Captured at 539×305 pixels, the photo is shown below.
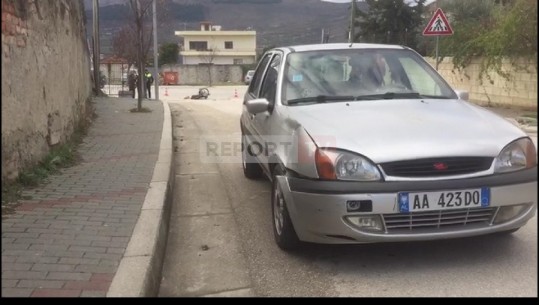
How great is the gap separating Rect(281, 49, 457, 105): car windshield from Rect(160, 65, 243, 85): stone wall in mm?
59131

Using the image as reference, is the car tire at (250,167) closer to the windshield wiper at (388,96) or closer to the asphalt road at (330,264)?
the asphalt road at (330,264)

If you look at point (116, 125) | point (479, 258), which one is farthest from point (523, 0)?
point (479, 258)

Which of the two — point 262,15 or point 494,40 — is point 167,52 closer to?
point 262,15

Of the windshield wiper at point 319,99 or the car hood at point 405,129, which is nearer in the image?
the car hood at point 405,129

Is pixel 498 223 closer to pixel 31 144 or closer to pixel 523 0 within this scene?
pixel 31 144

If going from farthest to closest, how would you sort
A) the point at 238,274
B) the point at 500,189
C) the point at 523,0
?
the point at 523,0, the point at 238,274, the point at 500,189

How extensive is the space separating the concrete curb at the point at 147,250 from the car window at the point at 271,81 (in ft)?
4.59

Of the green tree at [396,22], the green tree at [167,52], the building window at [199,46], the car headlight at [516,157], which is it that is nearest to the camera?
the car headlight at [516,157]

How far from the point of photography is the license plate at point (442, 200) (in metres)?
3.60

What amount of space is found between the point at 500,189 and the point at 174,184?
4142 millimetres

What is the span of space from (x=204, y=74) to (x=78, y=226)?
61.2 m

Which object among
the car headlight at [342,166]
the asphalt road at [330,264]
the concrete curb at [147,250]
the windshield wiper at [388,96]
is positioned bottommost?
the asphalt road at [330,264]

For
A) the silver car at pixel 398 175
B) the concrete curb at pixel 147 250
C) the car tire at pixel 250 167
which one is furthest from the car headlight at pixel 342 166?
the car tire at pixel 250 167

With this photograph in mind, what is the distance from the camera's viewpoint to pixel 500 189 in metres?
3.70
